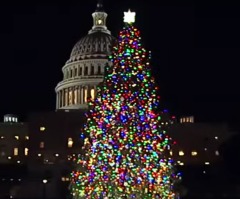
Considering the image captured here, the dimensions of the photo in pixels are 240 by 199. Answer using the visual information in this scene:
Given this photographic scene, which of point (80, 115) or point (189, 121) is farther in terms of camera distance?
point (189, 121)

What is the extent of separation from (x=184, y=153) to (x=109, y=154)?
2284 inches

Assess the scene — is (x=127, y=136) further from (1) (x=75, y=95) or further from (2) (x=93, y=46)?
(2) (x=93, y=46)

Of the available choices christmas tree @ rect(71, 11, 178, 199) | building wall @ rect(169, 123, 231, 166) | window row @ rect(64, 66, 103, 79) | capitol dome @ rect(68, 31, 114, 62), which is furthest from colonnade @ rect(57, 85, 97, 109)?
christmas tree @ rect(71, 11, 178, 199)

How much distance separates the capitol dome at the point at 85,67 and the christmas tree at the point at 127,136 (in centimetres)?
6576

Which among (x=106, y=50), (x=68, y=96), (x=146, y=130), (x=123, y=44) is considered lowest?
(x=146, y=130)

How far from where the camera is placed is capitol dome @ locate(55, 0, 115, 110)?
346 ft

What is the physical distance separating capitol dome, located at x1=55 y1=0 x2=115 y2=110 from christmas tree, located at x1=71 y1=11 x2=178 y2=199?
216 ft

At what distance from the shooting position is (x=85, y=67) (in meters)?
109

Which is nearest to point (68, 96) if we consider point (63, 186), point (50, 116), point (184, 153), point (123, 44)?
point (50, 116)

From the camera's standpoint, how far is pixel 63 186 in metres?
67.4

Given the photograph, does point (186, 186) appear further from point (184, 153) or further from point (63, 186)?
point (184, 153)

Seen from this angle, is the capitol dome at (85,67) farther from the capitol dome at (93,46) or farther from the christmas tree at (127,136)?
the christmas tree at (127,136)

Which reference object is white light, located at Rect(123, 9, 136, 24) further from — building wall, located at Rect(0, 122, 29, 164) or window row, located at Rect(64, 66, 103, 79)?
window row, located at Rect(64, 66, 103, 79)

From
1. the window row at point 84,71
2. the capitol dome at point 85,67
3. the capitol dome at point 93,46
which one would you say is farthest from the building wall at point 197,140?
the capitol dome at point 93,46
